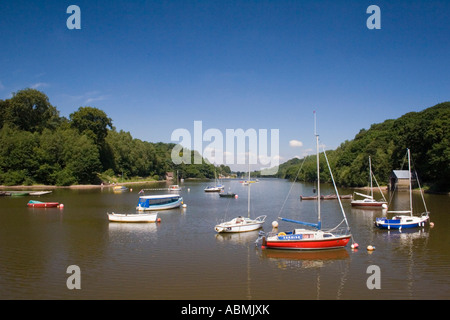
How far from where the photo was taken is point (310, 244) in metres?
27.5

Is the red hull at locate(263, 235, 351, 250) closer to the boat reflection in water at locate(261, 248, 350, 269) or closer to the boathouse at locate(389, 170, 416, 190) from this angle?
the boat reflection in water at locate(261, 248, 350, 269)

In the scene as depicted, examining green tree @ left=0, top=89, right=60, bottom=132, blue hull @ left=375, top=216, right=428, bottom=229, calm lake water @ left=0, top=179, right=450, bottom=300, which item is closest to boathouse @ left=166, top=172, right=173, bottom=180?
green tree @ left=0, top=89, right=60, bottom=132

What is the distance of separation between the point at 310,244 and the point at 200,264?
9440 mm

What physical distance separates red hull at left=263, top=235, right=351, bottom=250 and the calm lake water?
53cm

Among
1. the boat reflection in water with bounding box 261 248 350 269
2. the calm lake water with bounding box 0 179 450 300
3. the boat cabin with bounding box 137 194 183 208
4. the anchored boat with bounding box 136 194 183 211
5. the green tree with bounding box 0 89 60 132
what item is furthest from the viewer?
the green tree with bounding box 0 89 60 132

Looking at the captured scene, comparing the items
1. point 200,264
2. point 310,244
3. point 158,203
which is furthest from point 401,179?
point 200,264

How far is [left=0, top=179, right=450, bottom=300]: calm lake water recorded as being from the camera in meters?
19.2

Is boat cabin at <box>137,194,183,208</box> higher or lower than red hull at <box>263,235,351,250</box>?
higher

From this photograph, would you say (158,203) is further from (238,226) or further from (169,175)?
(169,175)

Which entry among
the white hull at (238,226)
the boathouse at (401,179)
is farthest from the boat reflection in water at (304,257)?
the boathouse at (401,179)

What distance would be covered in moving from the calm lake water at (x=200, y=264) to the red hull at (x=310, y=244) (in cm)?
53

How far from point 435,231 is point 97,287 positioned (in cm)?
3408
